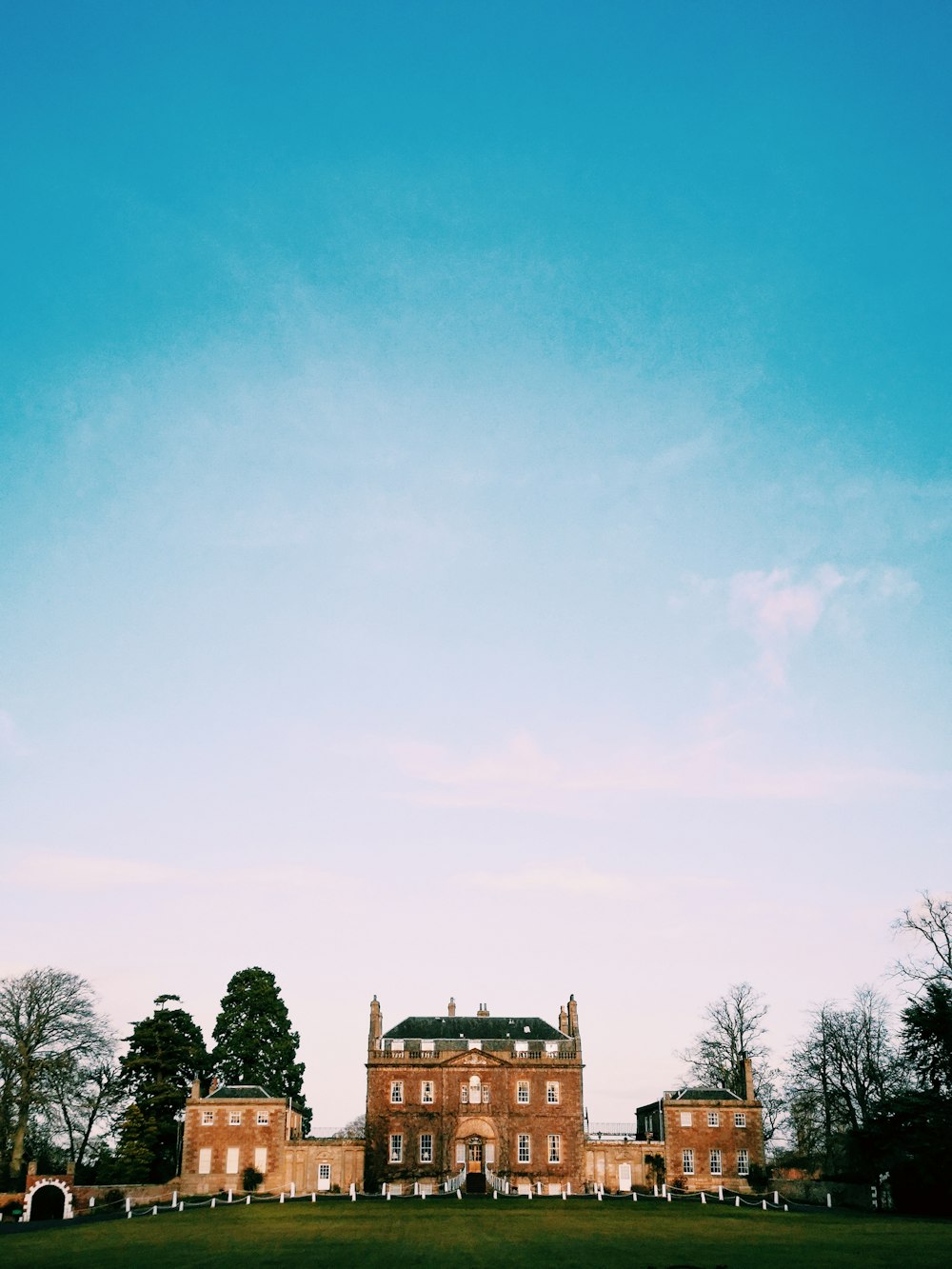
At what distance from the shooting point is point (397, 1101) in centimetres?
6419

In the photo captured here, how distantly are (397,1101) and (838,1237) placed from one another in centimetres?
3617

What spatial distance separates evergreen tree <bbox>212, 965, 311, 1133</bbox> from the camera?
69.9 meters

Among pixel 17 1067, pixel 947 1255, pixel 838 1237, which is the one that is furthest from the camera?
pixel 17 1067

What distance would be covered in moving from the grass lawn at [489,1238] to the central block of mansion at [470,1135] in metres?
12.4

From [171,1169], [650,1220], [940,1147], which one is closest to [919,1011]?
[940,1147]

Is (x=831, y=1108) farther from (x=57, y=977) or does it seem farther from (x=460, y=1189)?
(x=57, y=977)

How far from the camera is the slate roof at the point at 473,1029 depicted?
6775 cm

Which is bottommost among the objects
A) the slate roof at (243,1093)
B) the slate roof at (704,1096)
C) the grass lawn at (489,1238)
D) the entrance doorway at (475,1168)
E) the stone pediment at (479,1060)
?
the entrance doorway at (475,1168)

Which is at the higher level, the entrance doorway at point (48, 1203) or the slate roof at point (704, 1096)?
the slate roof at point (704, 1096)

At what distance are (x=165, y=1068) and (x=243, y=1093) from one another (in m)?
7.02

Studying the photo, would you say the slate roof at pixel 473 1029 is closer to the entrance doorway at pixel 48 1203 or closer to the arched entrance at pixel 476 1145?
the arched entrance at pixel 476 1145

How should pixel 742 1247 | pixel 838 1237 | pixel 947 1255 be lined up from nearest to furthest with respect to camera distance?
1. pixel 947 1255
2. pixel 742 1247
3. pixel 838 1237

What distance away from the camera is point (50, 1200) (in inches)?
1924

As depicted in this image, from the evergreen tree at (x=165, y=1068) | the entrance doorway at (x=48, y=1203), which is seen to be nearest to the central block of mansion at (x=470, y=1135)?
the evergreen tree at (x=165, y=1068)
